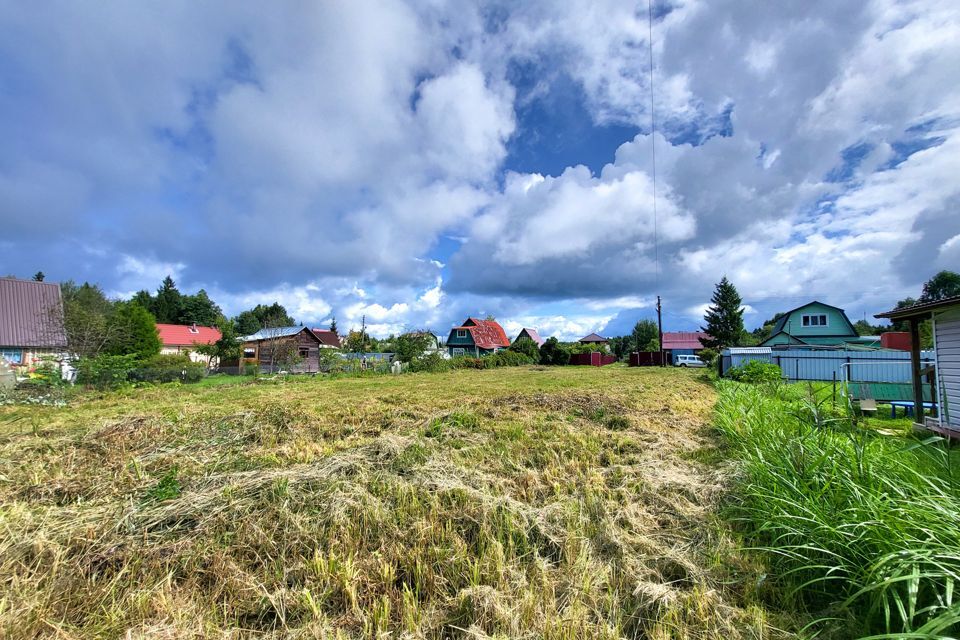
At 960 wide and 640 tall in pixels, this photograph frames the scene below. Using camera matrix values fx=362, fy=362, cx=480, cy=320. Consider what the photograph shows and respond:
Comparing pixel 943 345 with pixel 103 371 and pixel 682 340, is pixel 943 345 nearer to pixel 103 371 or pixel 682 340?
pixel 103 371

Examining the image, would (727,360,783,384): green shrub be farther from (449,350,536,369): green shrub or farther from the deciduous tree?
the deciduous tree

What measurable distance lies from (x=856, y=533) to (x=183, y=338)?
5713 cm

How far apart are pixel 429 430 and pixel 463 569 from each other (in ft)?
12.2

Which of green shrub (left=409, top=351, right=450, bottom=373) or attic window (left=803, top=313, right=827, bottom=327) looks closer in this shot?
green shrub (left=409, top=351, right=450, bottom=373)

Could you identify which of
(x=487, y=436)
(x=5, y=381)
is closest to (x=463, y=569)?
(x=487, y=436)

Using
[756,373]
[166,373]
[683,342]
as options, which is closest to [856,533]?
[756,373]

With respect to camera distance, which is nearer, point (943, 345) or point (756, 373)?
point (943, 345)

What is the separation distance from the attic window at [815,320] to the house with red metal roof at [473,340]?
96.1 feet

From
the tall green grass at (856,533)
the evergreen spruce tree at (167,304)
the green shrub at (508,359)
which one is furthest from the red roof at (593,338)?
the evergreen spruce tree at (167,304)

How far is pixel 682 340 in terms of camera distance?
48.2 metres

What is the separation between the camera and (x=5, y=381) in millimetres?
11367

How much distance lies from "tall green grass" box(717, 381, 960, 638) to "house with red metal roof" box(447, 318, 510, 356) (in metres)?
39.2

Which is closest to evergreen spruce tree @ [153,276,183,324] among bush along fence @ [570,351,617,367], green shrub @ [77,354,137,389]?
green shrub @ [77,354,137,389]

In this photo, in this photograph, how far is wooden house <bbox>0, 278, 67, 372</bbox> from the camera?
20.4 meters
